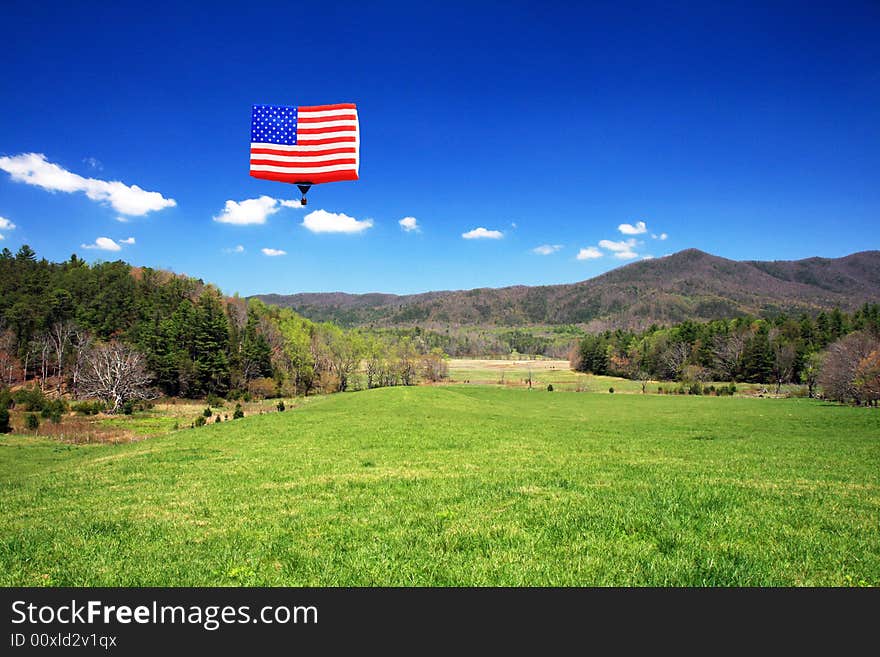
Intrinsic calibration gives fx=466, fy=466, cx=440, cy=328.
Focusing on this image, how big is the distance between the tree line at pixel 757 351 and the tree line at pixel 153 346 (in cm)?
6333

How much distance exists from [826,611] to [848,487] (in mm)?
9608

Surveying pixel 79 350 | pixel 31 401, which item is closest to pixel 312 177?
pixel 31 401

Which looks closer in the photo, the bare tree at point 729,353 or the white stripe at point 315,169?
the white stripe at point 315,169

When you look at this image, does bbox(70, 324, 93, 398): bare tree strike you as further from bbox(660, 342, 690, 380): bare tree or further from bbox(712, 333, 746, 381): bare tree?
bbox(712, 333, 746, 381): bare tree

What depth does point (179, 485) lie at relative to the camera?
14508 millimetres

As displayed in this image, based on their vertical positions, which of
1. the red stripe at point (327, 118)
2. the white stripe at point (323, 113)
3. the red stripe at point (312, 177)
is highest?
the white stripe at point (323, 113)

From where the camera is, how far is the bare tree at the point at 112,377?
66375 millimetres

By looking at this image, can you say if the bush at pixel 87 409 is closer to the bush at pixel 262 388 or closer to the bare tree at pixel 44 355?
the bare tree at pixel 44 355

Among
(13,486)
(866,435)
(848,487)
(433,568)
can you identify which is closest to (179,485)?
(13,486)

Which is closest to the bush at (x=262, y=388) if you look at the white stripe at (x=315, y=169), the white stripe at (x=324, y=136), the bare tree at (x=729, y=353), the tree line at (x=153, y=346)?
the tree line at (x=153, y=346)

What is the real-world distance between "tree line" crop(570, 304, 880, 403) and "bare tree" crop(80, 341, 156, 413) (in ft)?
330

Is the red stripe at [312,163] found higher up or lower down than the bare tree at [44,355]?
higher up

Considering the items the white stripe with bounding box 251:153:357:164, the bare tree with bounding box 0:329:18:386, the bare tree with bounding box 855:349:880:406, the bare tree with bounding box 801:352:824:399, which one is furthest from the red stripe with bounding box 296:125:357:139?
the bare tree with bounding box 0:329:18:386

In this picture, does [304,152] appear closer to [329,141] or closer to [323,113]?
[329,141]
